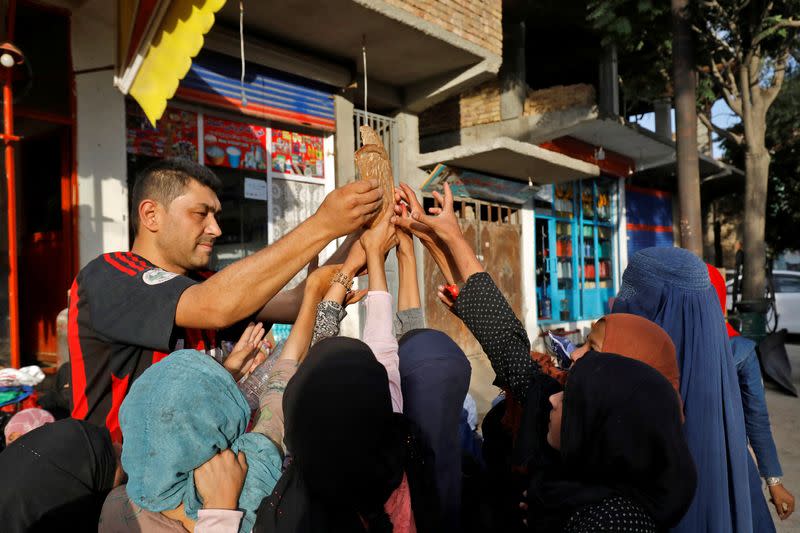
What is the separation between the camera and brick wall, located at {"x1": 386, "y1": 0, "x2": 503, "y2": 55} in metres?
6.48

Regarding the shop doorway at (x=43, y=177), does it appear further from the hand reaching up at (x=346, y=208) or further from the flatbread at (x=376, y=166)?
the hand reaching up at (x=346, y=208)

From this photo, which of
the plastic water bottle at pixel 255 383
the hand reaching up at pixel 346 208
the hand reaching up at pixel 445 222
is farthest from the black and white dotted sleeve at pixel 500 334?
the plastic water bottle at pixel 255 383

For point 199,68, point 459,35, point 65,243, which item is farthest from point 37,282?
point 459,35

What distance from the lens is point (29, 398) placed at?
4.02 metres

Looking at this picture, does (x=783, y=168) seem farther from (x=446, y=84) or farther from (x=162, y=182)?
(x=162, y=182)

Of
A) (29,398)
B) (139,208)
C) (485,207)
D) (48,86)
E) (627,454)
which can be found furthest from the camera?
(485,207)

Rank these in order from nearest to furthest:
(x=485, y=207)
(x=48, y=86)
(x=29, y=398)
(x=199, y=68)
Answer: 1. (x=29, y=398)
2. (x=48, y=86)
3. (x=199, y=68)
4. (x=485, y=207)

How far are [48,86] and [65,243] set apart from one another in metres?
1.40

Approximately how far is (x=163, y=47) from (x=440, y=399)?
3.35m

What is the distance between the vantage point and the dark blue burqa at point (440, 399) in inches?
75.9

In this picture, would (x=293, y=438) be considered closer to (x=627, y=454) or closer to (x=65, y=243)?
(x=627, y=454)

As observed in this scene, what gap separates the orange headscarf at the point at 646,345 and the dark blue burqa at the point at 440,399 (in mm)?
559

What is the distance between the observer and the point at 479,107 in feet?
35.3

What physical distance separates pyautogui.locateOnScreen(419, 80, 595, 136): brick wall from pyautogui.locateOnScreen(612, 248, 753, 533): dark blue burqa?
8751 millimetres
